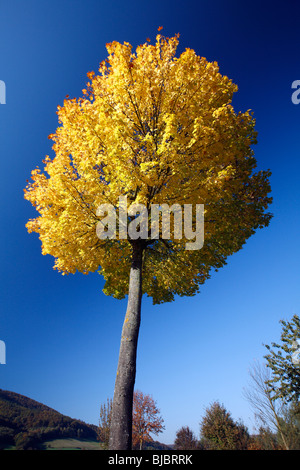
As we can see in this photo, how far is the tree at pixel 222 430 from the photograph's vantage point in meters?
16.5

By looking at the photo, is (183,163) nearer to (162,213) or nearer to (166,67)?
(162,213)

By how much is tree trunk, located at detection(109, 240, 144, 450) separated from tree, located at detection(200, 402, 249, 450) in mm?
17831

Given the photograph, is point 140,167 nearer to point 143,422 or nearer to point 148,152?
point 148,152

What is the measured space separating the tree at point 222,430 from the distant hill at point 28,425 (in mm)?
33285

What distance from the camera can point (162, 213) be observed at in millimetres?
5156

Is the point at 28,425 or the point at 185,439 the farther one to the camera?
the point at 28,425

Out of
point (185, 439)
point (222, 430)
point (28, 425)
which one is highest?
point (222, 430)

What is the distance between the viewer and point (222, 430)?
57.5 ft

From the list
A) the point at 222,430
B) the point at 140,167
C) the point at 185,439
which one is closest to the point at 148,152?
the point at 140,167

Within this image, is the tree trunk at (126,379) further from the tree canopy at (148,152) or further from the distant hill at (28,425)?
the distant hill at (28,425)

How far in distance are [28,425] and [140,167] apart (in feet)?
205

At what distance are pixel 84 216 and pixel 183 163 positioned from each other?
2564 millimetres

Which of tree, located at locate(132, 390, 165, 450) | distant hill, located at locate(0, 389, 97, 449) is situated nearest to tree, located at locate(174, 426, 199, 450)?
tree, located at locate(132, 390, 165, 450)
